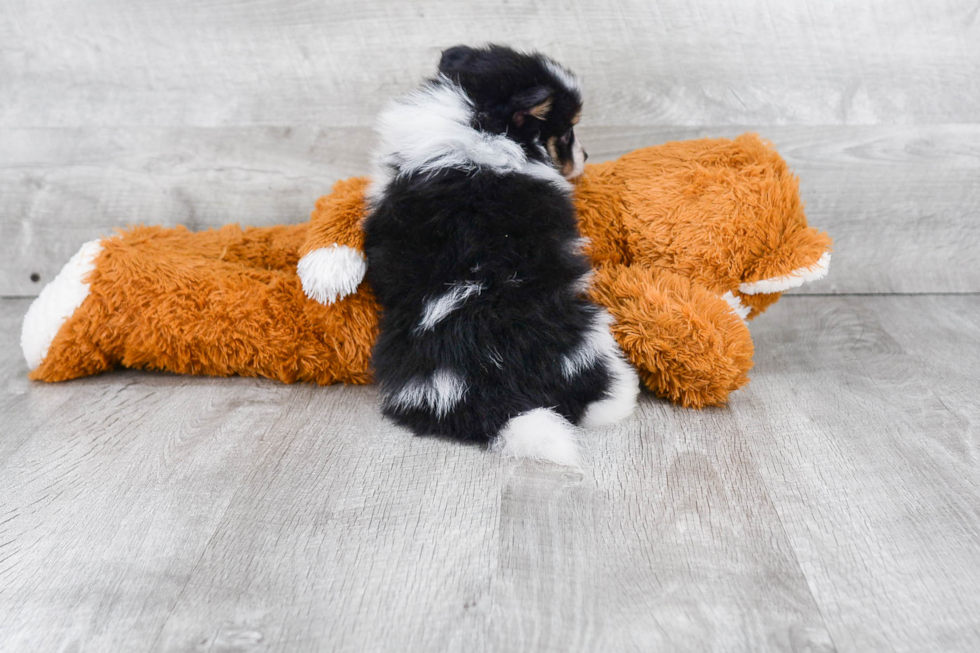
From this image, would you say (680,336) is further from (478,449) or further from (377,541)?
(377,541)

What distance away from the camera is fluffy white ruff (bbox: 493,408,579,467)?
1126 millimetres

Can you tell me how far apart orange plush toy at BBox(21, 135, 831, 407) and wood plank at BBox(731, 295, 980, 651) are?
0.15 m

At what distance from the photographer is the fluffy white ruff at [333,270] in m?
1.26

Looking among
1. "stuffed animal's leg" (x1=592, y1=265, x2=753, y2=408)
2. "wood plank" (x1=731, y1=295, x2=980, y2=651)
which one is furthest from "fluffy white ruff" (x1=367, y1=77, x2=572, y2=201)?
"wood plank" (x1=731, y1=295, x2=980, y2=651)

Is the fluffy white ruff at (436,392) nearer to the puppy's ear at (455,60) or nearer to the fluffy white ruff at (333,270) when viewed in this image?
the fluffy white ruff at (333,270)

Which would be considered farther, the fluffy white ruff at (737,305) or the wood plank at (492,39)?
the wood plank at (492,39)

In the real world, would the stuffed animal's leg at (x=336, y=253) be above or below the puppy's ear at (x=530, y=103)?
below

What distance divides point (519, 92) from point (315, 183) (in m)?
0.82

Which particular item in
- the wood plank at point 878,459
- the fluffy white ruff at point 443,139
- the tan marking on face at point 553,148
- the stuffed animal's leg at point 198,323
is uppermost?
the fluffy white ruff at point 443,139

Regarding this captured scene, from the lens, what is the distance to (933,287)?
1.93 m

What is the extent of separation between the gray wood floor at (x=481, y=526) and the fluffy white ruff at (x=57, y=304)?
0.08m

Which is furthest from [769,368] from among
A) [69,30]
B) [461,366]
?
[69,30]

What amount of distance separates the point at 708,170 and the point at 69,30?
1.43 meters

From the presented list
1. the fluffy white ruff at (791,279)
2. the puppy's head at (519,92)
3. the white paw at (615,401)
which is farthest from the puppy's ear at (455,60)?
the fluffy white ruff at (791,279)
